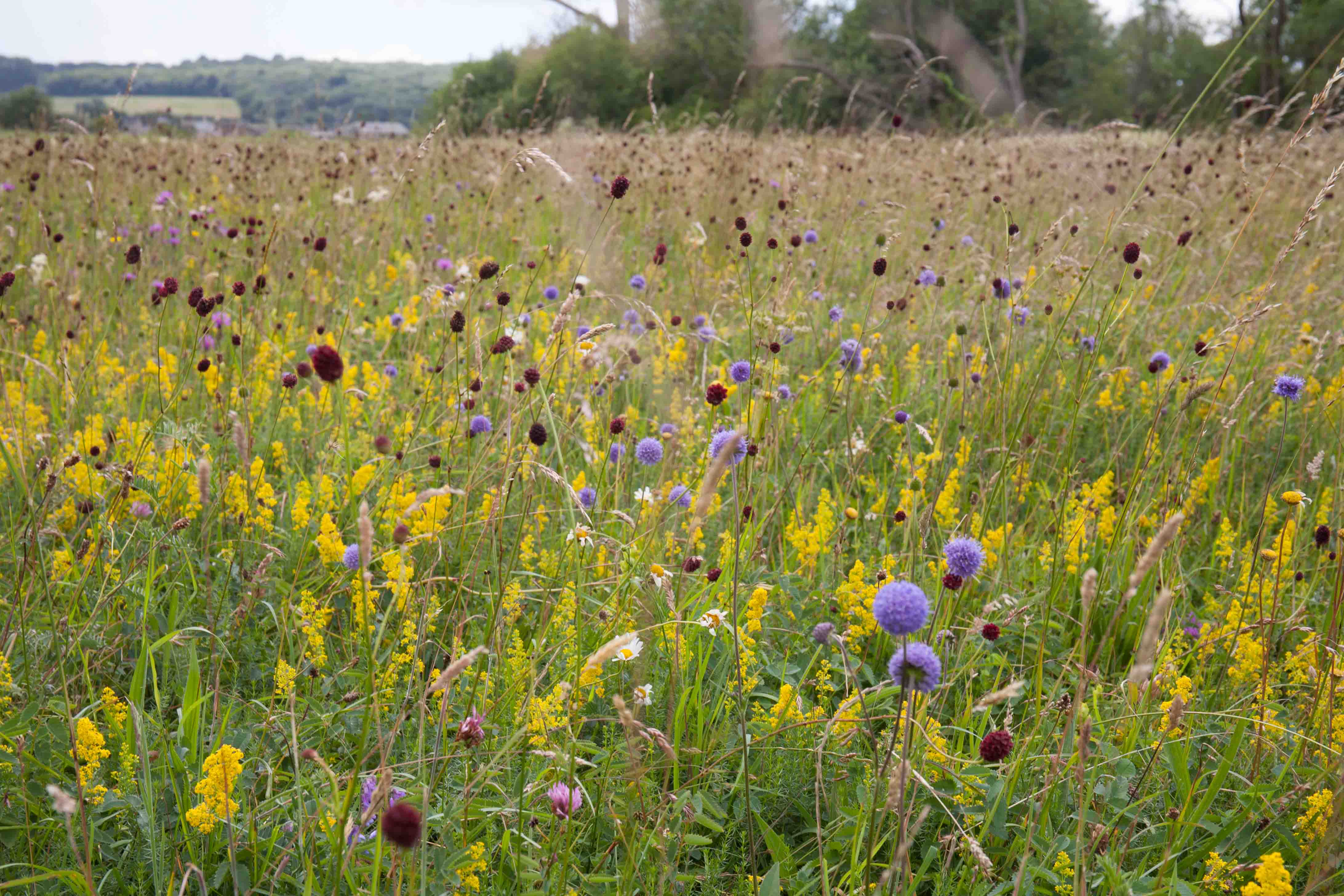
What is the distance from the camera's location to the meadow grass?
1271mm

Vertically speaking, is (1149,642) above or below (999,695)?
above

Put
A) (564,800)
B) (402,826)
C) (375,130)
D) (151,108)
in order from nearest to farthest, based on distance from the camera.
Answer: (402,826) → (564,800) → (151,108) → (375,130)

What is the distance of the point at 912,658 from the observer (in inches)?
40.5

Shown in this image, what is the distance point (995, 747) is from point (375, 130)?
32.8ft

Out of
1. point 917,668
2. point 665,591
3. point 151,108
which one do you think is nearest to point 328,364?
point 665,591

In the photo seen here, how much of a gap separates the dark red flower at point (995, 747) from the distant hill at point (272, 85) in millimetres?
3559

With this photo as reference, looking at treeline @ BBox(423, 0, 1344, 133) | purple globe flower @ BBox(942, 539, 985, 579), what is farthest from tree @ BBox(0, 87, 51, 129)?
purple globe flower @ BBox(942, 539, 985, 579)

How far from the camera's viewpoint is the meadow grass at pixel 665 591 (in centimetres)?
127

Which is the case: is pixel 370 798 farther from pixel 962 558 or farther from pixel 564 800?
pixel 962 558

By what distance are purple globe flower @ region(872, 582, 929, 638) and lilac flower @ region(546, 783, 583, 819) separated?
505mm

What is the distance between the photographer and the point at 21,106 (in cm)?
1389

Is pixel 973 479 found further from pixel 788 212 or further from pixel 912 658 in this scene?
pixel 912 658

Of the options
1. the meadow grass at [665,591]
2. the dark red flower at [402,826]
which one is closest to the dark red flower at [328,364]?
the meadow grass at [665,591]

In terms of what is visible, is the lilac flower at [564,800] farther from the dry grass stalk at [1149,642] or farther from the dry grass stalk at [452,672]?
the dry grass stalk at [1149,642]
